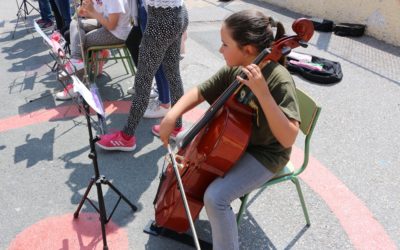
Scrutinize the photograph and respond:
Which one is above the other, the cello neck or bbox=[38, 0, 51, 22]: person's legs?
A: the cello neck

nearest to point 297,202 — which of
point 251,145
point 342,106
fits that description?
point 251,145

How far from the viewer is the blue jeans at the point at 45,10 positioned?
6.80m

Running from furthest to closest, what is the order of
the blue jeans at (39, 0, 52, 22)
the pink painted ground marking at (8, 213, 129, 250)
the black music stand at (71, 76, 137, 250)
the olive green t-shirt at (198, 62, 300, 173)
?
the blue jeans at (39, 0, 52, 22) → the pink painted ground marking at (8, 213, 129, 250) → the black music stand at (71, 76, 137, 250) → the olive green t-shirt at (198, 62, 300, 173)

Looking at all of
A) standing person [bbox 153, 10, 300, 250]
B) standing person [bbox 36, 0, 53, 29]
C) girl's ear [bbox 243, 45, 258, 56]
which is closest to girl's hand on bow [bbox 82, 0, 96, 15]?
standing person [bbox 153, 10, 300, 250]

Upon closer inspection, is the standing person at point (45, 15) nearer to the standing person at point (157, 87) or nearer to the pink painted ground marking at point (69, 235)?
the standing person at point (157, 87)

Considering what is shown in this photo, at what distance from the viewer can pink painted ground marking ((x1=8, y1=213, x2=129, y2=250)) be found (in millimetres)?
2316

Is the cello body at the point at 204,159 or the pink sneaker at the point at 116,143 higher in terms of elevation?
the cello body at the point at 204,159

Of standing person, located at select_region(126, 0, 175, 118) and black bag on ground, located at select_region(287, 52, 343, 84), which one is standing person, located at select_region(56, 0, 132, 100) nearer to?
standing person, located at select_region(126, 0, 175, 118)

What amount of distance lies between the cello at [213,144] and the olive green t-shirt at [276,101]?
77 mm

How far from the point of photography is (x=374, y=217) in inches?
103

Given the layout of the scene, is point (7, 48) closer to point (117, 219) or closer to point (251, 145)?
point (117, 219)

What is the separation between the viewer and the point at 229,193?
1.90m

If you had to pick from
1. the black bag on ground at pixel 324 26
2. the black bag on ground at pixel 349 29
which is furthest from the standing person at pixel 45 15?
the black bag on ground at pixel 349 29

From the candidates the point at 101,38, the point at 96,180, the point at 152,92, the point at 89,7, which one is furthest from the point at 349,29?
the point at 96,180
